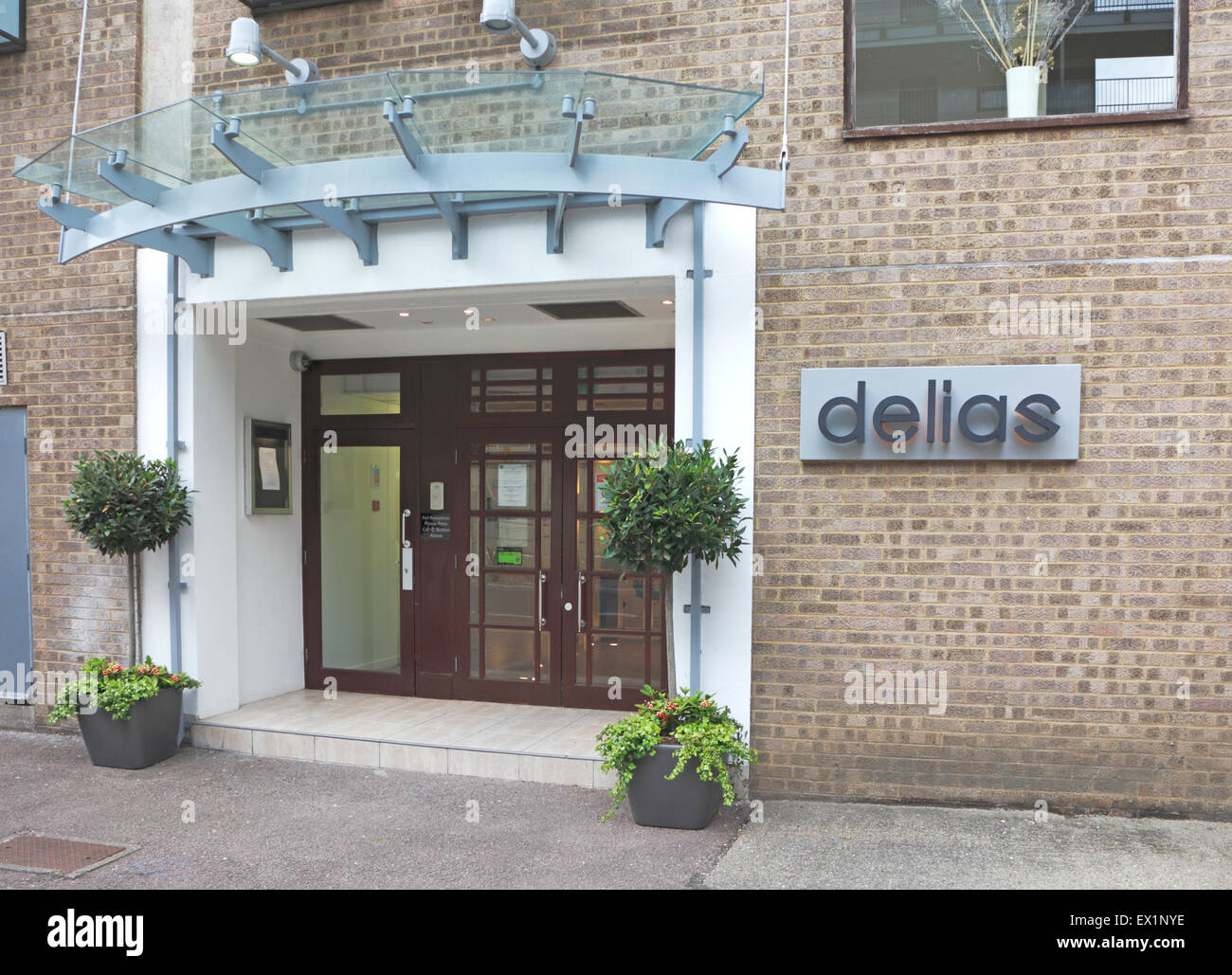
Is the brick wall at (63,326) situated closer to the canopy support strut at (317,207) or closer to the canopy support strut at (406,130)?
the canopy support strut at (317,207)

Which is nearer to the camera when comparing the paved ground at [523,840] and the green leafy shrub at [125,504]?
the paved ground at [523,840]

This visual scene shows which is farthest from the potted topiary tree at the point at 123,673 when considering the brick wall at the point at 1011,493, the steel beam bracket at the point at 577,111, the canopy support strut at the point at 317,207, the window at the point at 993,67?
the window at the point at 993,67

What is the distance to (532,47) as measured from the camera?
5.75 metres

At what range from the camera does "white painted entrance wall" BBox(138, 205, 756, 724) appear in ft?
18.4

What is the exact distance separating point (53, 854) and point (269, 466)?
10.8 ft

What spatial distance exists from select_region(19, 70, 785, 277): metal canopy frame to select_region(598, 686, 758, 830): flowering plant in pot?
265cm

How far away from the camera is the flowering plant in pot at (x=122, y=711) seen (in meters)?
6.07

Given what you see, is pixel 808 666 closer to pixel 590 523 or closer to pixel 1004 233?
pixel 590 523

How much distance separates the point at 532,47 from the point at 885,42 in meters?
2.06

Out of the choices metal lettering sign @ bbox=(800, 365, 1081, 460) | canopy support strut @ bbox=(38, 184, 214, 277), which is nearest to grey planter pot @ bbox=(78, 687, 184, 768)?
canopy support strut @ bbox=(38, 184, 214, 277)

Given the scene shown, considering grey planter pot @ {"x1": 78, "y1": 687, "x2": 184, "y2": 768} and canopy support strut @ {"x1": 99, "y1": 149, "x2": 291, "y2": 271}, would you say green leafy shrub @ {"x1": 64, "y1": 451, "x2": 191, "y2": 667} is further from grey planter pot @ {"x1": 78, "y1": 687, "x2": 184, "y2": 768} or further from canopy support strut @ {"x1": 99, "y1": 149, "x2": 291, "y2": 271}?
canopy support strut @ {"x1": 99, "y1": 149, "x2": 291, "y2": 271}

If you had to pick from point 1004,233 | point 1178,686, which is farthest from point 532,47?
point 1178,686

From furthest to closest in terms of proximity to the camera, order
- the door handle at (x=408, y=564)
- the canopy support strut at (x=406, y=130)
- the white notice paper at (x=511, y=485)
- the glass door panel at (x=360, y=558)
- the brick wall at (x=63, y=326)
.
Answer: the glass door panel at (x=360, y=558)
the door handle at (x=408, y=564)
the white notice paper at (x=511, y=485)
the brick wall at (x=63, y=326)
the canopy support strut at (x=406, y=130)

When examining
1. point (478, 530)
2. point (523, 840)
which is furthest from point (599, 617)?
point (523, 840)
